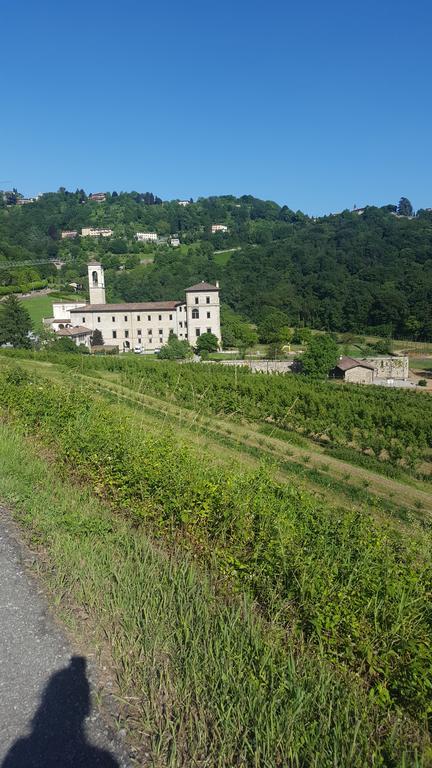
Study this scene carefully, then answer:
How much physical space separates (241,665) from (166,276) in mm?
96390

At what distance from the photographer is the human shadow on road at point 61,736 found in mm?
2639

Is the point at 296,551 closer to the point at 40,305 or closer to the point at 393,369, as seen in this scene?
the point at 393,369

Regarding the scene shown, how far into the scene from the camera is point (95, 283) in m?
67.4

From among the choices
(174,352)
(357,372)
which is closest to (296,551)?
(357,372)

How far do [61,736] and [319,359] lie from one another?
45910 millimetres

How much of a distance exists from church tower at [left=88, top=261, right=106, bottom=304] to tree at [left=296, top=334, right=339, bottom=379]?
97.6 ft

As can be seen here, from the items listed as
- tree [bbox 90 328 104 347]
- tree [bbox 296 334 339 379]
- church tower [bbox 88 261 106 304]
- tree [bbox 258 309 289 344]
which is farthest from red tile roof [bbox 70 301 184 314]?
tree [bbox 296 334 339 379]

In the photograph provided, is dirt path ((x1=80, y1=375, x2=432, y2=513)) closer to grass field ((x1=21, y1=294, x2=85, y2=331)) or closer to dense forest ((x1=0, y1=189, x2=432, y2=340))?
grass field ((x1=21, y1=294, x2=85, y2=331))

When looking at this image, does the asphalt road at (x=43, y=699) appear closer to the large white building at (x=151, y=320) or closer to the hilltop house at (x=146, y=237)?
the large white building at (x=151, y=320)

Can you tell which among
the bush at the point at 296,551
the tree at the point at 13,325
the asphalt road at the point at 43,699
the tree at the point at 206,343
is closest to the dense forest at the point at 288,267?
the tree at the point at 206,343

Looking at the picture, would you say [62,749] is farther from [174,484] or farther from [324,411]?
[324,411]

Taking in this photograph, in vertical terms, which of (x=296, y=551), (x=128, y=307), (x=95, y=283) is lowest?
(x=296, y=551)

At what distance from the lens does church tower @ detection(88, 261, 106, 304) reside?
6619 centimetres

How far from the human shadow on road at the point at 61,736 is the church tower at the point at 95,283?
65474 mm
